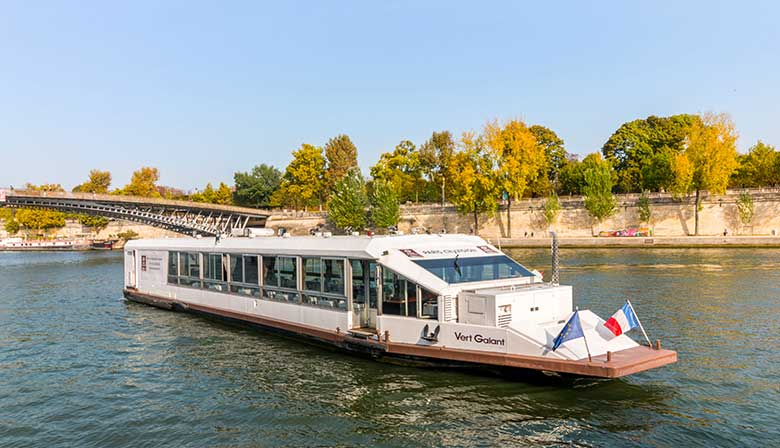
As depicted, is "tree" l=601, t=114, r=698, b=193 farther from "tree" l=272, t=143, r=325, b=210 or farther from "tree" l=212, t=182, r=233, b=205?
"tree" l=212, t=182, r=233, b=205

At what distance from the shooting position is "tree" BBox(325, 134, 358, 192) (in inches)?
3861

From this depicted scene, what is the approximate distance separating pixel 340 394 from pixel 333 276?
440cm

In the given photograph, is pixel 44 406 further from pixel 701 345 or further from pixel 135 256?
pixel 701 345

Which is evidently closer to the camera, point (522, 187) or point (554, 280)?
point (554, 280)

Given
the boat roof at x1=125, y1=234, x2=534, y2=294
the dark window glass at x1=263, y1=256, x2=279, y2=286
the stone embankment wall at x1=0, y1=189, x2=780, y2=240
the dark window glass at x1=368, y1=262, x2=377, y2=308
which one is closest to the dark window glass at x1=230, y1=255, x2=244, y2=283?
the boat roof at x1=125, y1=234, x2=534, y2=294

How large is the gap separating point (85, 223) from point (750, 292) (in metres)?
116

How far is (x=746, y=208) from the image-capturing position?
62.0 meters

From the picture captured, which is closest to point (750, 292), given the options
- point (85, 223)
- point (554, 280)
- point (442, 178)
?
point (554, 280)

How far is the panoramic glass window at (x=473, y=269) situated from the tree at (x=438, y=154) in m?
73.1

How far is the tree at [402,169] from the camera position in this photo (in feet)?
303

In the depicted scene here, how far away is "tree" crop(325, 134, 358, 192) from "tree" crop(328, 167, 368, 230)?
19.6m

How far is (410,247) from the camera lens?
16438 mm

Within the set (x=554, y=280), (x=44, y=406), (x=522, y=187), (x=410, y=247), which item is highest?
(x=522, y=187)

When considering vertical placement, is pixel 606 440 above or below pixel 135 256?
below
